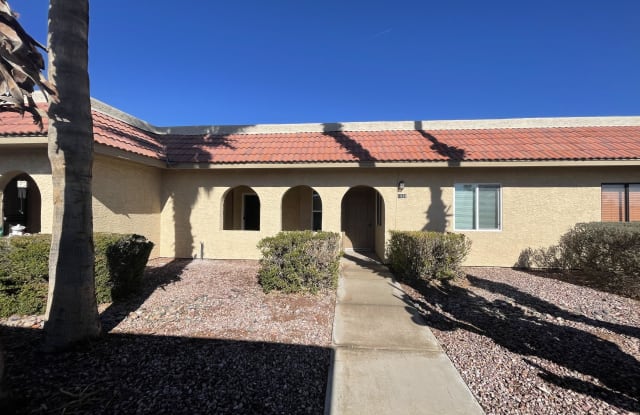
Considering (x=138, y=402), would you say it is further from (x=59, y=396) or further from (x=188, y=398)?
(x=59, y=396)

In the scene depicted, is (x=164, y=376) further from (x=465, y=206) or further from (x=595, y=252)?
(x=595, y=252)

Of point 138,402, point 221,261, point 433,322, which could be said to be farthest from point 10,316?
point 433,322

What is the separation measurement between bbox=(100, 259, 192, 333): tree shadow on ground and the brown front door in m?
6.35

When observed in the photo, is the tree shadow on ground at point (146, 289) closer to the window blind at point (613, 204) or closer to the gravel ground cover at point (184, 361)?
the gravel ground cover at point (184, 361)

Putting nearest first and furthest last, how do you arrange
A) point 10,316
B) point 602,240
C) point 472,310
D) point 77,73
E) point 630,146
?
point 77,73 < point 10,316 < point 472,310 < point 602,240 < point 630,146

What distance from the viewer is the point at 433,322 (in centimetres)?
475

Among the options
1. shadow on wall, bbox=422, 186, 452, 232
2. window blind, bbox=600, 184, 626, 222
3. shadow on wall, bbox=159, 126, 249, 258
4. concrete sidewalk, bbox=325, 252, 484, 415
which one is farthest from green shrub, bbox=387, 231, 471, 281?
shadow on wall, bbox=159, 126, 249, 258

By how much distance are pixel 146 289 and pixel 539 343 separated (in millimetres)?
6950

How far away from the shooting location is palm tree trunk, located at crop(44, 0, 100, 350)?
3.51 metres

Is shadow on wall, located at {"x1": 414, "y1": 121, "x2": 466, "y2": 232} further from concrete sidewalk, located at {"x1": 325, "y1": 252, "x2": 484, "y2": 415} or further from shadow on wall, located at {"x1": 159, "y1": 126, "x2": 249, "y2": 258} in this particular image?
shadow on wall, located at {"x1": 159, "y1": 126, "x2": 249, "y2": 258}

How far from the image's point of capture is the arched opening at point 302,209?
12141mm

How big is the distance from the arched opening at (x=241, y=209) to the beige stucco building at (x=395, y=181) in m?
2.25

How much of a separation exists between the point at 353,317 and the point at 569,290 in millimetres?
5389

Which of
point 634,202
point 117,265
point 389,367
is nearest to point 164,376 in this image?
point 389,367
